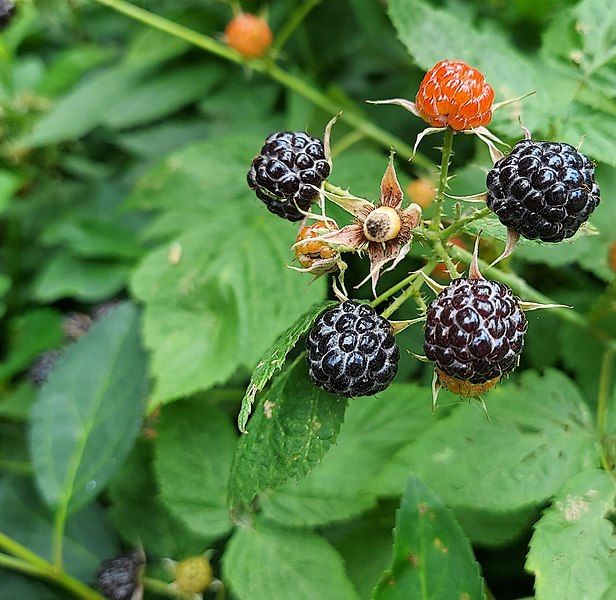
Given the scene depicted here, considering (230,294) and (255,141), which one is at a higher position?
(255,141)

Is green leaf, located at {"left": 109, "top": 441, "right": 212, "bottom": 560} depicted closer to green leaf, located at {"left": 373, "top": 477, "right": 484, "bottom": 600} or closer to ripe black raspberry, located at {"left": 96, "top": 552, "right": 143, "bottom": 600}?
ripe black raspberry, located at {"left": 96, "top": 552, "right": 143, "bottom": 600}

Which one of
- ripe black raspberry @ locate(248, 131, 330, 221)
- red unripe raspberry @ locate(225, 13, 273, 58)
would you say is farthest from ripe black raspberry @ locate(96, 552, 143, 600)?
red unripe raspberry @ locate(225, 13, 273, 58)

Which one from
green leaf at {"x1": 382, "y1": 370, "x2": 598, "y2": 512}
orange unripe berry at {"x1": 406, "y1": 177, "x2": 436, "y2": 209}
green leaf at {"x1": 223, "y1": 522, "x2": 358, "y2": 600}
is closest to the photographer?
green leaf at {"x1": 382, "y1": 370, "x2": 598, "y2": 512}

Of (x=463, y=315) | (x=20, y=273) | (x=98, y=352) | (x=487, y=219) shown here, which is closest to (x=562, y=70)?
(x=487, y=219)

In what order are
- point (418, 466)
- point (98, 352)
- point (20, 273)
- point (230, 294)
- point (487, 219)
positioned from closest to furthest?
point (487, 219), point (418, 466), point (230, 294), point (98, 352), point (20, 273)

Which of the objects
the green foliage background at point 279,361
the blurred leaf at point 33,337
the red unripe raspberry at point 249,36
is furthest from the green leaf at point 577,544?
the blurred leaf at point 33,337

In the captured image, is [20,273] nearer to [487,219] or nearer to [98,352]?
[98,352]

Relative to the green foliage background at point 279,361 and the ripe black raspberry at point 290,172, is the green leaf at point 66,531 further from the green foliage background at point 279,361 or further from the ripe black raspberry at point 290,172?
the ripe black raspberry at point 290,172
